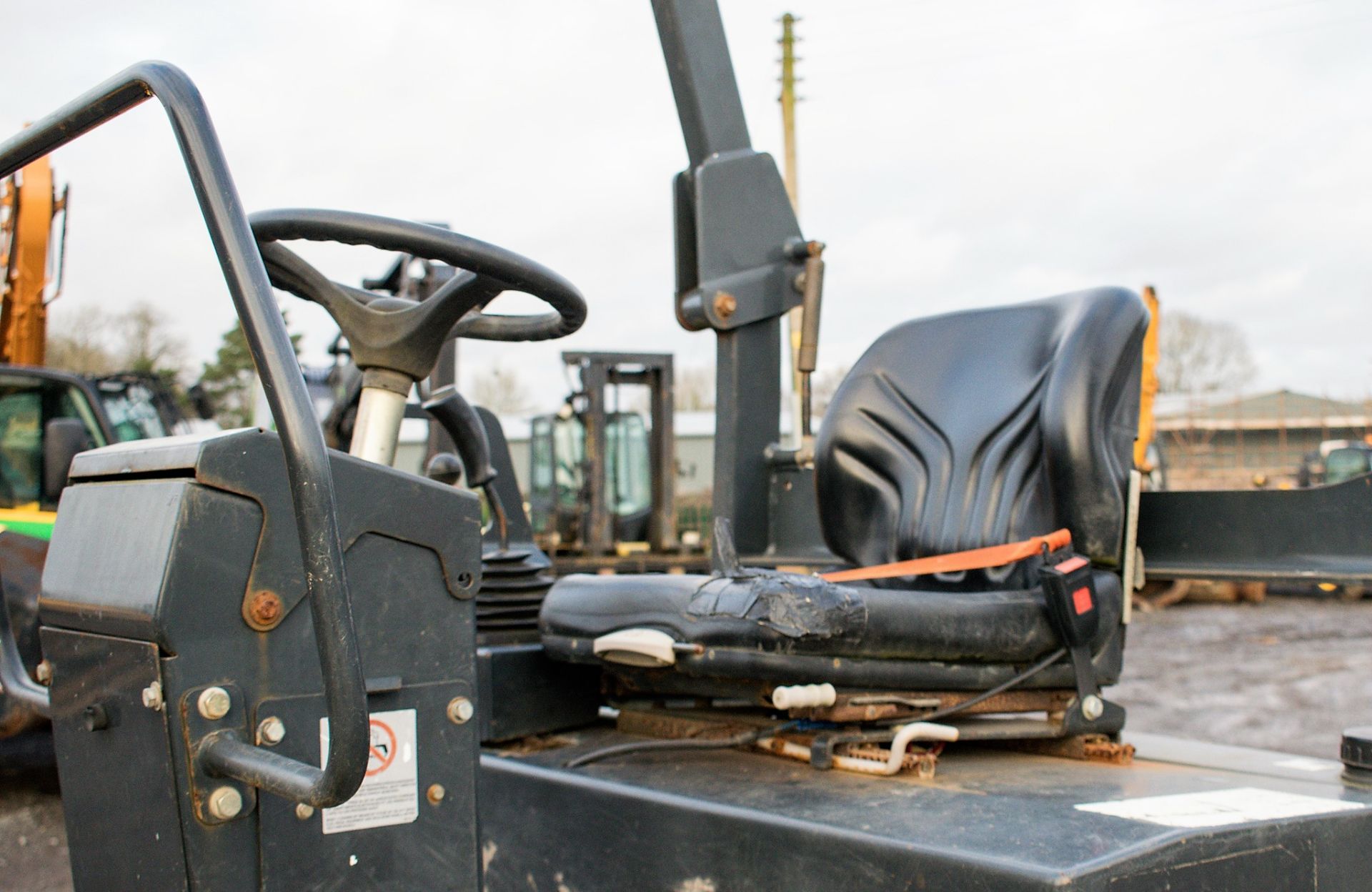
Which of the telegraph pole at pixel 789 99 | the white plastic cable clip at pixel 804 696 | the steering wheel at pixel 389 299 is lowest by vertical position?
the white plastic cable clip at pixel 804 696

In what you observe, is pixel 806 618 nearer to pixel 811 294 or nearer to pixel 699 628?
pixel 699 628

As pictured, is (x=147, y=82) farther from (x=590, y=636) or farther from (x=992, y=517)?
(x=992, y=517)

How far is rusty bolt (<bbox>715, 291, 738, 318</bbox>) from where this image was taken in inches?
93.8

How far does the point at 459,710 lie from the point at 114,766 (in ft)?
0.98

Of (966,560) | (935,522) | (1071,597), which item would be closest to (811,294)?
(935,522)

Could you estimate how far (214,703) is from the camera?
0.99 meters

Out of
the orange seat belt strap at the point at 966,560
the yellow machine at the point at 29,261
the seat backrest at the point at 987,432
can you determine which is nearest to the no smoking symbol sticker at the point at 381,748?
the orange seat belt strap at the point at 966,560

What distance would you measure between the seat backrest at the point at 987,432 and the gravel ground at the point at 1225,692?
8.23 feet

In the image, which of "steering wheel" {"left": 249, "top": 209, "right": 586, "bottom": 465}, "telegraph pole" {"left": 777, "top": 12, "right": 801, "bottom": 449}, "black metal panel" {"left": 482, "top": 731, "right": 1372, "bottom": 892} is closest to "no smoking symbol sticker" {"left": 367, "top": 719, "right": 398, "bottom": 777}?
"steering wheel" {"left": 249, "top": 209, "right": 586, "bottom": 465}

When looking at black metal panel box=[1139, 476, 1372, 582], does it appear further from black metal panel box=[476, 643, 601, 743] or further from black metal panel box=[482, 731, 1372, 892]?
black metal panel box=[476, 643, 601, 743]

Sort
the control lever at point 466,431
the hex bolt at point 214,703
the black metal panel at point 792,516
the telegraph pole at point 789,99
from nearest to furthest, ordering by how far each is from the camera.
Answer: the hex bolt at point 214,703 < the control lever at point 466,431 < the black metal panel at point 792,516 < the telegraph pole at point 789,99

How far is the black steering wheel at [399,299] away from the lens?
1.19 meters

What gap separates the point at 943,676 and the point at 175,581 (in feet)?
3.65

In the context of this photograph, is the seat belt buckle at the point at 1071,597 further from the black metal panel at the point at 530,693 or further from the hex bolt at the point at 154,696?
the hex bolt at the point at 154,696
